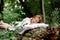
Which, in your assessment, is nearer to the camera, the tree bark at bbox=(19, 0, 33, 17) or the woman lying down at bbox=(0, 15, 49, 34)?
the woman lying down at bbox=(0, 15, 49, 34)

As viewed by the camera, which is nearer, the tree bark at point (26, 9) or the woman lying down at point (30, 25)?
the woman lying down at point (30, 25)

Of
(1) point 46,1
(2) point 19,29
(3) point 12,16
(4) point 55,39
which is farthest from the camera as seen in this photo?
(1) point 46,1

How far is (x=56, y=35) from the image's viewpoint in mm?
5242

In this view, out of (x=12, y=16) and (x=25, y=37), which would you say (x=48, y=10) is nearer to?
(x=12, y=16)

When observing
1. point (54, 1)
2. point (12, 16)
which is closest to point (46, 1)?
point (54, 1)

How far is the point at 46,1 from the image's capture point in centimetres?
994

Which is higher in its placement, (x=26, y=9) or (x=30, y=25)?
(x=30, y=25)

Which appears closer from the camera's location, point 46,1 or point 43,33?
point 43,33

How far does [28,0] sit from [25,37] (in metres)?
4.62

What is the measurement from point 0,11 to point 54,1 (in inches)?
81.4

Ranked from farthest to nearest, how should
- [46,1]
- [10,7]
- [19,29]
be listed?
[10,7]
[46,1]
[19,29]

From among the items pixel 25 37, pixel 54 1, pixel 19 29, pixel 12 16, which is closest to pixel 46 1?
pixel 54 1

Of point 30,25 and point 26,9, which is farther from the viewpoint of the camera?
point 26,9

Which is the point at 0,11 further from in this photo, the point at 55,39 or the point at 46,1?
the point at 55,39
